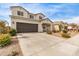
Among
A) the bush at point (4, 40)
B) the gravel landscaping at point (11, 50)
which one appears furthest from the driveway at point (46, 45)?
the bush at point (4, 40)

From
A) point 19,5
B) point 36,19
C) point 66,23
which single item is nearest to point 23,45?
point 36,19

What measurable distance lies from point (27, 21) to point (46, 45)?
749mm

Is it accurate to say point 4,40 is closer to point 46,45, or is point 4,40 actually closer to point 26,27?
point 26,27

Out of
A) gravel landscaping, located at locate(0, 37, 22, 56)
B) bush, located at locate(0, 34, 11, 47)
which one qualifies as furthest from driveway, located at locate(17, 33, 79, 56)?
bush, located at locate(0, 34, 11, 47)

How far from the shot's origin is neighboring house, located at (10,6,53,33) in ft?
10.4

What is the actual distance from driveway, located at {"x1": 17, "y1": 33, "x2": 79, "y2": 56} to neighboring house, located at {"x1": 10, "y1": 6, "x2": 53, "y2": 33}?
6.0 inches

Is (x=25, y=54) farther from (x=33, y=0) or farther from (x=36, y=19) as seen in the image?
(x=33, y=0)

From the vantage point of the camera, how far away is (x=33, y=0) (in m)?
3.17

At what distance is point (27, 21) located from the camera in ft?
10.8

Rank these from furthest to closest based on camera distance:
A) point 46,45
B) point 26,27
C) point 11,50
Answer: point 26,27 < point 46,45 < point 11,50

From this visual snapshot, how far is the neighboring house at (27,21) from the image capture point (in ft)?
10.4

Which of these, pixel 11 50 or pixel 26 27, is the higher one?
pixel 26 27

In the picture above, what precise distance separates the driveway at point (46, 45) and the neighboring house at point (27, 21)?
0.50 ft

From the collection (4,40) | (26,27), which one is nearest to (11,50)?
(4,40)
